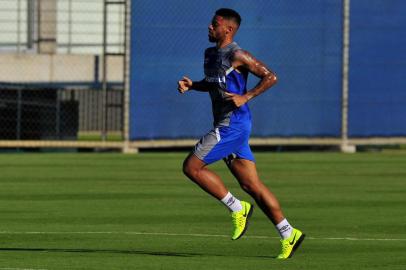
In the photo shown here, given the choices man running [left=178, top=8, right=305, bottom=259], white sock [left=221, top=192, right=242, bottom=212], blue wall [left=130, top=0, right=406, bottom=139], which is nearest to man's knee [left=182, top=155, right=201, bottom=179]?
man running [left=178, top=8, right=305, bottom=259]

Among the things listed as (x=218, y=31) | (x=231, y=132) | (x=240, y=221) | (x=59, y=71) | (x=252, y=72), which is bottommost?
(x=59, y=71)

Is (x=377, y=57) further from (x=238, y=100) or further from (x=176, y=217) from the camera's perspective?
(x=238, y=100)

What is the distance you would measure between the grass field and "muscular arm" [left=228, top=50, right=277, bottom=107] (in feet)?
4.56

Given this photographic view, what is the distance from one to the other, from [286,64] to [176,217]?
14622 mm

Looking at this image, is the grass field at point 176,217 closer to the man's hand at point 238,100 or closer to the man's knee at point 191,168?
the man's knee at point 191,168

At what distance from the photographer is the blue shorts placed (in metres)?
12.3

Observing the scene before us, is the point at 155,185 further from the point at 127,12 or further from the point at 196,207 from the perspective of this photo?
the point at 127,12

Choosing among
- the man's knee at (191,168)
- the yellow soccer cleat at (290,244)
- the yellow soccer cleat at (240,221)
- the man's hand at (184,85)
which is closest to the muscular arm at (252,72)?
the man's hand at (184,85)

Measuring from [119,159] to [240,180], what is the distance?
610 inches

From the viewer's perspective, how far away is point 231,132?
12.4 metres

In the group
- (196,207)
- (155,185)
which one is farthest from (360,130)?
(196,207)

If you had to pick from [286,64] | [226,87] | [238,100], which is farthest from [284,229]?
[286,64]

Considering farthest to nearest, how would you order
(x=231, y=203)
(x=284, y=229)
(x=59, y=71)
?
(x=59, y=71)
(x=231, y=203)
(x=284, y=229)

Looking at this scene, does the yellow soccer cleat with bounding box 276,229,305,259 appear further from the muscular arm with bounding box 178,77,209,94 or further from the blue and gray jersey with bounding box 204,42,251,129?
the muscular arm with bounding box 178,77,209,94
